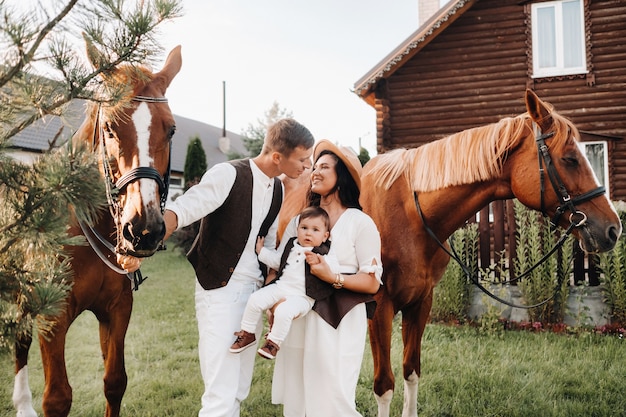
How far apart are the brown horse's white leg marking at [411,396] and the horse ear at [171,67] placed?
8.78 feet

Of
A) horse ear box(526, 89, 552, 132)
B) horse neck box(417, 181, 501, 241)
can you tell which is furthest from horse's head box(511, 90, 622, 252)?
horse neck box(417, 181, 501, 241)

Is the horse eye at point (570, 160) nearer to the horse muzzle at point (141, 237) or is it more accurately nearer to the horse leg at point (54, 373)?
the horse muzzle at point (141, 237)

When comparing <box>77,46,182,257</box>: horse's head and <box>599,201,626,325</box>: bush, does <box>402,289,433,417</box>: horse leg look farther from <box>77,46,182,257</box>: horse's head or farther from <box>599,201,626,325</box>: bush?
<box>599,201,626,325</box>: bush

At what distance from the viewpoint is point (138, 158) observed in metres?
2.00

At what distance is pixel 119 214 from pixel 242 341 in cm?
82

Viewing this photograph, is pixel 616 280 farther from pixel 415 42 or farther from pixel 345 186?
pixel 415 42

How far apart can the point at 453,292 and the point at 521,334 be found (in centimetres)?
96

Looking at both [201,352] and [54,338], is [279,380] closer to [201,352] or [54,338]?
[201,352]

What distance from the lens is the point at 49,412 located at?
Result: 2.41 meters

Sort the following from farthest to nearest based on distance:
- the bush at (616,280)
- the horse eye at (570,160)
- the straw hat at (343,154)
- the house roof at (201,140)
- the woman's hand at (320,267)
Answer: the house roof at (201,140) < the bush at (616,280) < the horse eye at (570,160) < the straw hat at (343,154) < the woman's hand at (320,267)

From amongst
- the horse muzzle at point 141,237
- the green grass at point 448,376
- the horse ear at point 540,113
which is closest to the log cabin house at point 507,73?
the green grass at point 448,376

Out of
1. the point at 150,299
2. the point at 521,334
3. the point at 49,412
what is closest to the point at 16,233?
the point at 49,412

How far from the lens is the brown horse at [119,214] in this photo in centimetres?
187

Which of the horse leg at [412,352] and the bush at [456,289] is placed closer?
the horse leg at [412,352]
